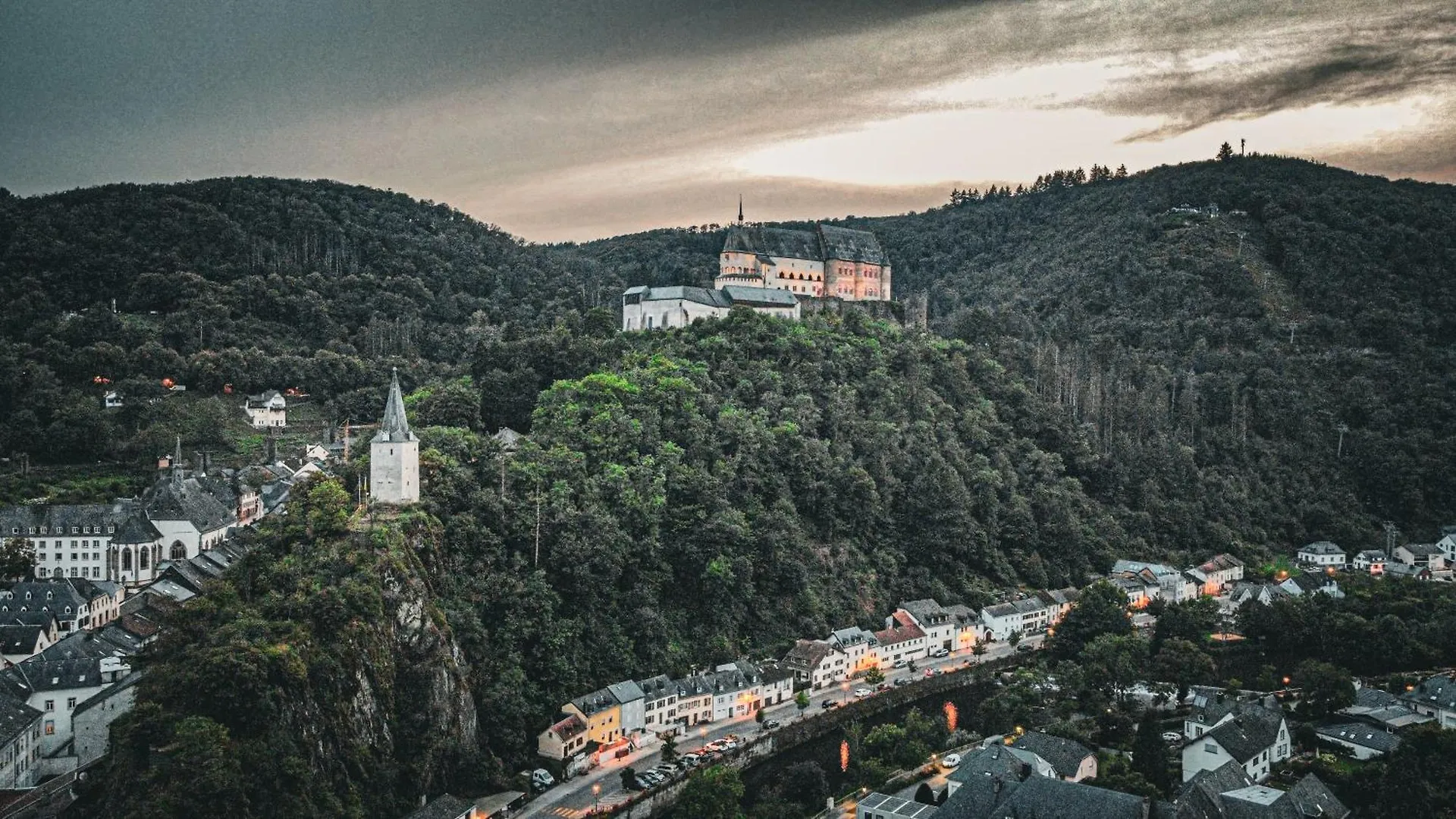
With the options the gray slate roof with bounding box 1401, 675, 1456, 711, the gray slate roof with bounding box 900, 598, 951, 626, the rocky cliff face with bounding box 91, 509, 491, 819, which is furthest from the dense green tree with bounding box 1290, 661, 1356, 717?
the rocky cliff face with bounding box 91, 509, 491, 819

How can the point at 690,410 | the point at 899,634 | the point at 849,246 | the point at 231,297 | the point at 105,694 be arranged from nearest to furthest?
1. the point at 105,694
2. the point at 899,634
3. the point at 690,410
4. the point at 231,297
5. the point at 849,246

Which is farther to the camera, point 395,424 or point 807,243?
point 807,243

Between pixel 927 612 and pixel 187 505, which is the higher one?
pixel 187 505

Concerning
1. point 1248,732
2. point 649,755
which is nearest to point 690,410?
point 649,755

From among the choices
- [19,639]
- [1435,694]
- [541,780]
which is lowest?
[541,780]

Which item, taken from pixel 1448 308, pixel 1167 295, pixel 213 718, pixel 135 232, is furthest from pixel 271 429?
pixel 1448 308

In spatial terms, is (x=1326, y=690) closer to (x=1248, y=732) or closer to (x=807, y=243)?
(x=1248, y=732)

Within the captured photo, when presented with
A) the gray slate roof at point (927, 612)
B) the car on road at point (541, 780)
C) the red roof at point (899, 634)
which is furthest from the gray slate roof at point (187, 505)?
the gray slate roof at point (927, 612)
